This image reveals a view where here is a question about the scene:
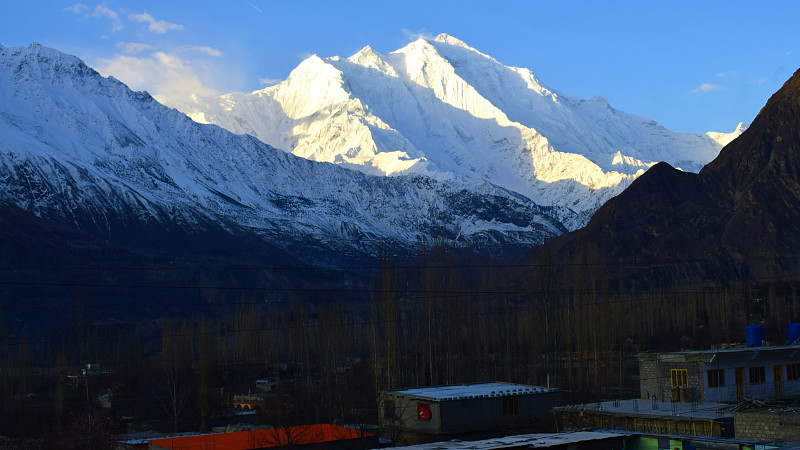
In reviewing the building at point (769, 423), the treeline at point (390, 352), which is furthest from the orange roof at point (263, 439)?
the building at point (769, 423)

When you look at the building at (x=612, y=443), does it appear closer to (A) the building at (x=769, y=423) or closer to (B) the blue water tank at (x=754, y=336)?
(A) the building at (x=769, y=423)

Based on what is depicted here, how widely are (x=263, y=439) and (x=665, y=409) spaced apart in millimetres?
17099

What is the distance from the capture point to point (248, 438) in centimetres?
4238

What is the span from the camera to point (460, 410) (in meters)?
45.3

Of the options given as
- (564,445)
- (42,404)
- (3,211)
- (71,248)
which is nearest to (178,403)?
(42,404)

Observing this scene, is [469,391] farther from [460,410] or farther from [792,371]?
[792,371]

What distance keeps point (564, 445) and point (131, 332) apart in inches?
4405

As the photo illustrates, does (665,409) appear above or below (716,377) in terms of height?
below

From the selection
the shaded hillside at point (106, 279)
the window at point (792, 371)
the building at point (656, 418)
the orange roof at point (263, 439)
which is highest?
the shaded hillside at point (106, 279)

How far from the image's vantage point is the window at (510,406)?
47.0m

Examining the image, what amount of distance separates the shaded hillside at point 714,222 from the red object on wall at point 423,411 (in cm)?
7503

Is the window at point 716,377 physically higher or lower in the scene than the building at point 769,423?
higher

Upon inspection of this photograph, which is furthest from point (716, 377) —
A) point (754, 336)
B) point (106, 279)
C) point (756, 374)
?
point (106, 279)

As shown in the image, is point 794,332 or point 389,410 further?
point 389,410
